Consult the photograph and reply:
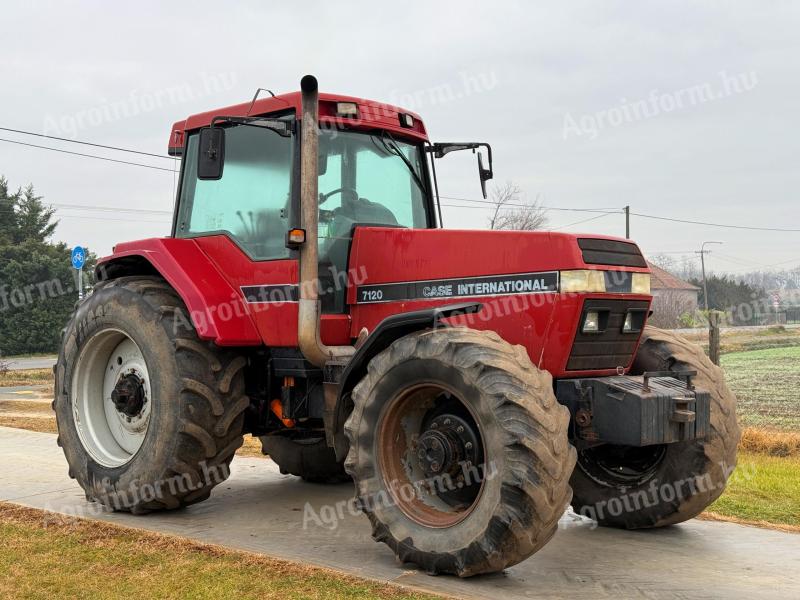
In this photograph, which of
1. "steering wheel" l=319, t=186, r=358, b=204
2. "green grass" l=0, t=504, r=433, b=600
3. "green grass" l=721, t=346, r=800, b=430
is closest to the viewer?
"green grass" l=0, t=504, r=433, b=600

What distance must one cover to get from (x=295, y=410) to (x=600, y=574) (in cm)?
245

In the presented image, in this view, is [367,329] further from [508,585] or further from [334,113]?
[508,585]

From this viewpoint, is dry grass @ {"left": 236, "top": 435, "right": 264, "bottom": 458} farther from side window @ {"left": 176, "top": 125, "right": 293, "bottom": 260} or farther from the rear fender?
side window @ {"left": 176, "top": 125, "right": 293, "bottom": 260}

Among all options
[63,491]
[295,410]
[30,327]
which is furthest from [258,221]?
[30,327]

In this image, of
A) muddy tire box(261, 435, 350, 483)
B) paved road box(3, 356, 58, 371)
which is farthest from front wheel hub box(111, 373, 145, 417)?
paved road box(3, 356, 58, 371)

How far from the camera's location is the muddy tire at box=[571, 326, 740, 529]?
18.6 ft

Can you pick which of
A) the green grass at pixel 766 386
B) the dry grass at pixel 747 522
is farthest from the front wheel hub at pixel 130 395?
the green grass at pixel 766 386

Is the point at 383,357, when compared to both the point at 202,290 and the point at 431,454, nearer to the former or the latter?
the point at 431,454

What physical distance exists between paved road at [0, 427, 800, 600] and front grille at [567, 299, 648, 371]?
1204mm

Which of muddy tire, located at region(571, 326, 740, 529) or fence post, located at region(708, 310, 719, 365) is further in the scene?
fence post, located at region(708, 310, 719, 365)

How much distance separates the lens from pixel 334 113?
6.20m

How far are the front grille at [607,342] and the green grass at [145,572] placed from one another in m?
1.81

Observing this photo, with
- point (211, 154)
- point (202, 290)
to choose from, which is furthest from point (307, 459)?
point (211, 154)

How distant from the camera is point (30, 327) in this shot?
118 ft
